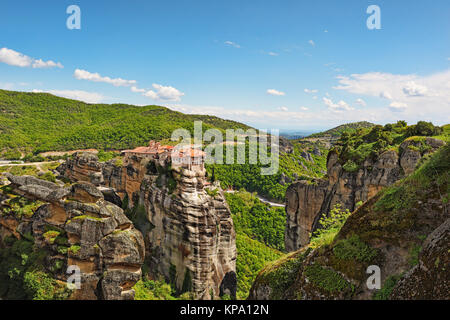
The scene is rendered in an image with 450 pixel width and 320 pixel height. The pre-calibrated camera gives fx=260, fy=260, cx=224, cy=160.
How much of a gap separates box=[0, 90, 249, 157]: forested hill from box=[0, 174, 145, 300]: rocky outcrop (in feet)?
210

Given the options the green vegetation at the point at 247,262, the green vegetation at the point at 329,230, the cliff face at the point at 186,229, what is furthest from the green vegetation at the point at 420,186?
the green vegetation at the point at 247,262

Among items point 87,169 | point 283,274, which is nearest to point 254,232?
point 87,169

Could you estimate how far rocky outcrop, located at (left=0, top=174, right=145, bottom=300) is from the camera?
62.1ft

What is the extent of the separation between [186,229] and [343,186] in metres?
14.8

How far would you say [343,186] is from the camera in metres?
24.1

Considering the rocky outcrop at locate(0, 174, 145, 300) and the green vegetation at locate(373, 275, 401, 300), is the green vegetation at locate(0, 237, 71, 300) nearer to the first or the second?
the rocky outcrop at locate(0, 174, 145, 300)

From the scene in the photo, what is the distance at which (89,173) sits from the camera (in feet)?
101

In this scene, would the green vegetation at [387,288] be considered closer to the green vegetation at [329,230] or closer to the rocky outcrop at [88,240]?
the green vegetation at [329,230]

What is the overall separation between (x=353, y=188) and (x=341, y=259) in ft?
63.5

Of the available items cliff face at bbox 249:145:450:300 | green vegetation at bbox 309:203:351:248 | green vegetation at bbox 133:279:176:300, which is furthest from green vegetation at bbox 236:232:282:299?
cliff face at bbox 249:145:450:300

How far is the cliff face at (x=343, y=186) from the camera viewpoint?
19.8 m

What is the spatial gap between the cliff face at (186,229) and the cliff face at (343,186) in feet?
29.1

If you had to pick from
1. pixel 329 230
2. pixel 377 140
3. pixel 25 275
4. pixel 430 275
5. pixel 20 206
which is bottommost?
pixel 25 275

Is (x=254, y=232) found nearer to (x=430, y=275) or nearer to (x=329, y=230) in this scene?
(x=329, y=230)
